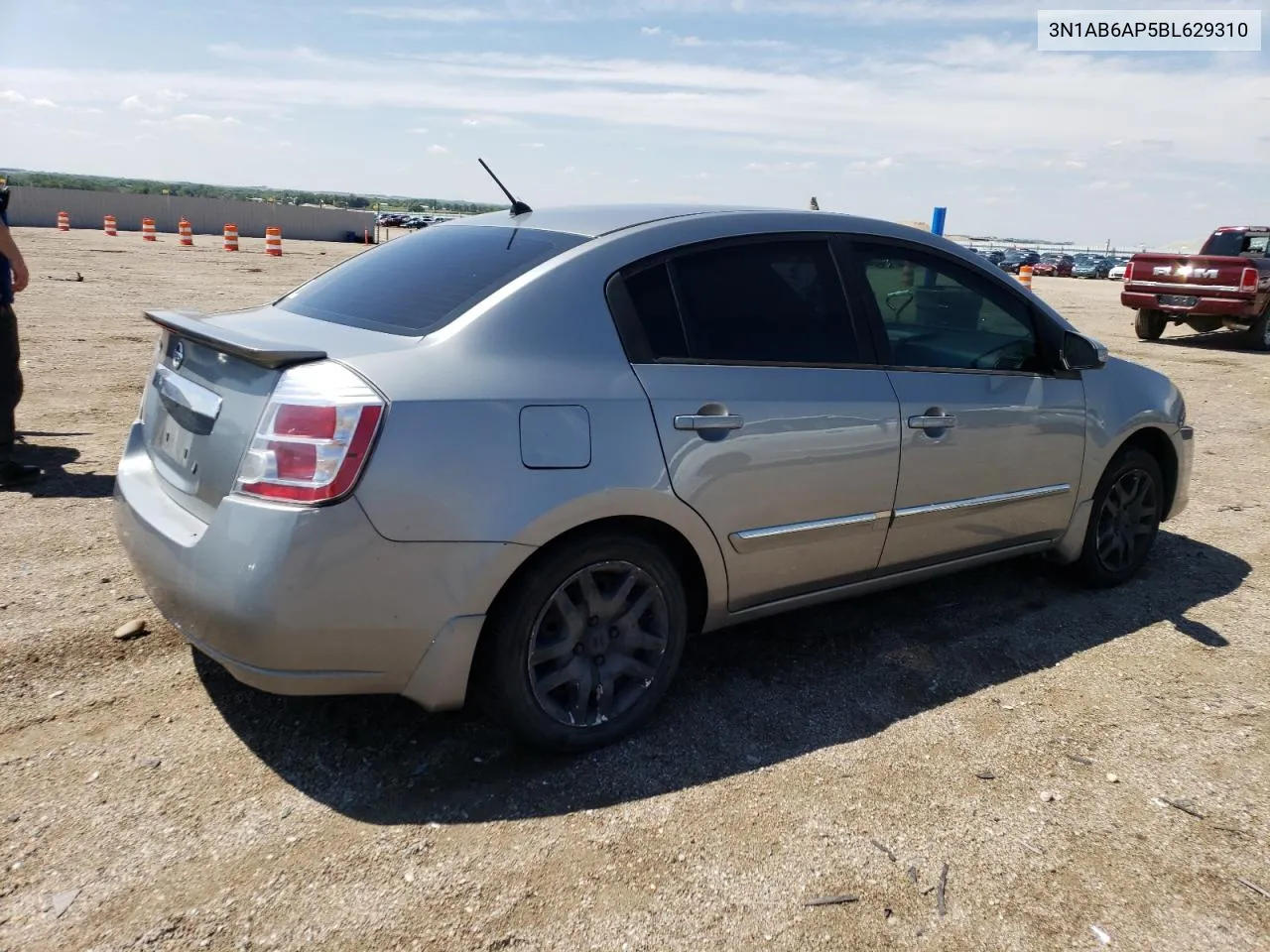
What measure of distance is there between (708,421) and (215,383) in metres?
1.54

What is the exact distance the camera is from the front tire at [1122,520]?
4773 mm

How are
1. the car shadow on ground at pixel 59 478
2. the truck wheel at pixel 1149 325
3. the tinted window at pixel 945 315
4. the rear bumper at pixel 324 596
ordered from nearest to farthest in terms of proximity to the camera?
1. the rear bumper at pixel 324 596
2. the tinted window at pixel 945 315
3. the car shadow on ground at pixel 59 478
4. the truck wheel at pixel 1149 325

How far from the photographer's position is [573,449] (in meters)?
2.94

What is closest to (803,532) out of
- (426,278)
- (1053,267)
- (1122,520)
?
(426,278)

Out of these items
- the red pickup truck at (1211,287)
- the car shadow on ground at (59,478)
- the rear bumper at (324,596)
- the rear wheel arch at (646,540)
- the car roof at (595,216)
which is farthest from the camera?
the red pickup truck at (1211,287)

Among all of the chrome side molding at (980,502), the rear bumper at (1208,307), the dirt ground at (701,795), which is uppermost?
the rear bumper at (1208,307)

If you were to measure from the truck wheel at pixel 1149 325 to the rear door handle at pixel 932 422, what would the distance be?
14.3m

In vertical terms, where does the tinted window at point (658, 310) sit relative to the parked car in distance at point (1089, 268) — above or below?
below

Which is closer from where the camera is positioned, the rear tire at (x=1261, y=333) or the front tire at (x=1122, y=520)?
the front tire at (x=1122, y=520)

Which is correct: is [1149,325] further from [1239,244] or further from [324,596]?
[324,596]

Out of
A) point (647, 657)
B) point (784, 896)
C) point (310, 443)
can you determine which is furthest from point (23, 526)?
point (784, 896)

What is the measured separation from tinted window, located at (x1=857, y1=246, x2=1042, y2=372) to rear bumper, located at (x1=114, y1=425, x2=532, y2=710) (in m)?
1.94

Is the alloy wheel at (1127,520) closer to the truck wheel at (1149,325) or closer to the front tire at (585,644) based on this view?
the front tire at (585,644)

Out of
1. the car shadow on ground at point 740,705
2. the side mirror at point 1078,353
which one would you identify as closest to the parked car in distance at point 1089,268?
the car shadow on ground at point 740,705
